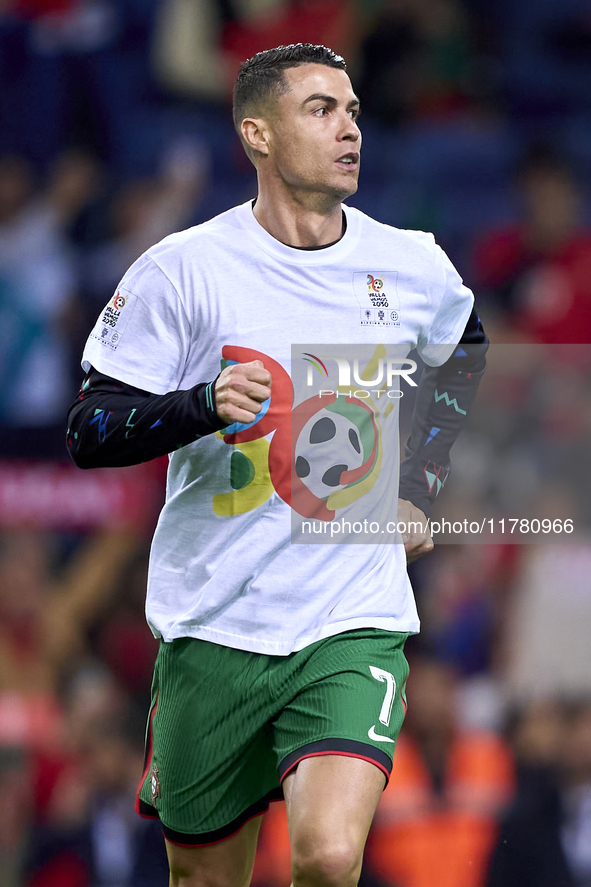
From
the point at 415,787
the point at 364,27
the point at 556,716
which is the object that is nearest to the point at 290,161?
the point at 415,787

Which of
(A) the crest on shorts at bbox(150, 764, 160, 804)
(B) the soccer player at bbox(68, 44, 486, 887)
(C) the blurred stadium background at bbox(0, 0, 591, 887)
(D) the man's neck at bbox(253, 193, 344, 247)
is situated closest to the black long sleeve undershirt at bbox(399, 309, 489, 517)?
(B) the soccer player at bbox(68, 44, 486, 887)

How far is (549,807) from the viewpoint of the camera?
15.5ft

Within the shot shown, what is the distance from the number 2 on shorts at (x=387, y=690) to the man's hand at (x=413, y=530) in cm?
42

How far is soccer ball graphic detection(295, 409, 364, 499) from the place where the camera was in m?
2.79

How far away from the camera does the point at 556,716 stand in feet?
16.9

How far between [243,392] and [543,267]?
410 centimetres

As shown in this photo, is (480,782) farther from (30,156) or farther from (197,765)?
(30,156)

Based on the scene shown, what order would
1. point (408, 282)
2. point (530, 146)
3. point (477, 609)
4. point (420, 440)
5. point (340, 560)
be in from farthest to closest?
point (530, 146), point (477, 609), point (420, 440), point (408, 282), point (340, 560)

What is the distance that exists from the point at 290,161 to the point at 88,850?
3260mm

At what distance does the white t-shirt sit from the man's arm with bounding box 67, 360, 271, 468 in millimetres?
81

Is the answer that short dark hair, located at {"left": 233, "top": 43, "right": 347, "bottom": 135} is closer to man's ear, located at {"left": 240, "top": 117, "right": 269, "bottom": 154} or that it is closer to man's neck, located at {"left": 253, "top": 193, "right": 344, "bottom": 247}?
man's ear, located at {"left": 240, "top": 117, "right": 269, "bottom": 154}

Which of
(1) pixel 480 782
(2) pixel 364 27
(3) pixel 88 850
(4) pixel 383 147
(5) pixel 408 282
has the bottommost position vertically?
(3) pixel 88 850

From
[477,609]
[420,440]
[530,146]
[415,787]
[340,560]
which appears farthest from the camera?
[530,146]

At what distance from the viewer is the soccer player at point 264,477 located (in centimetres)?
263
